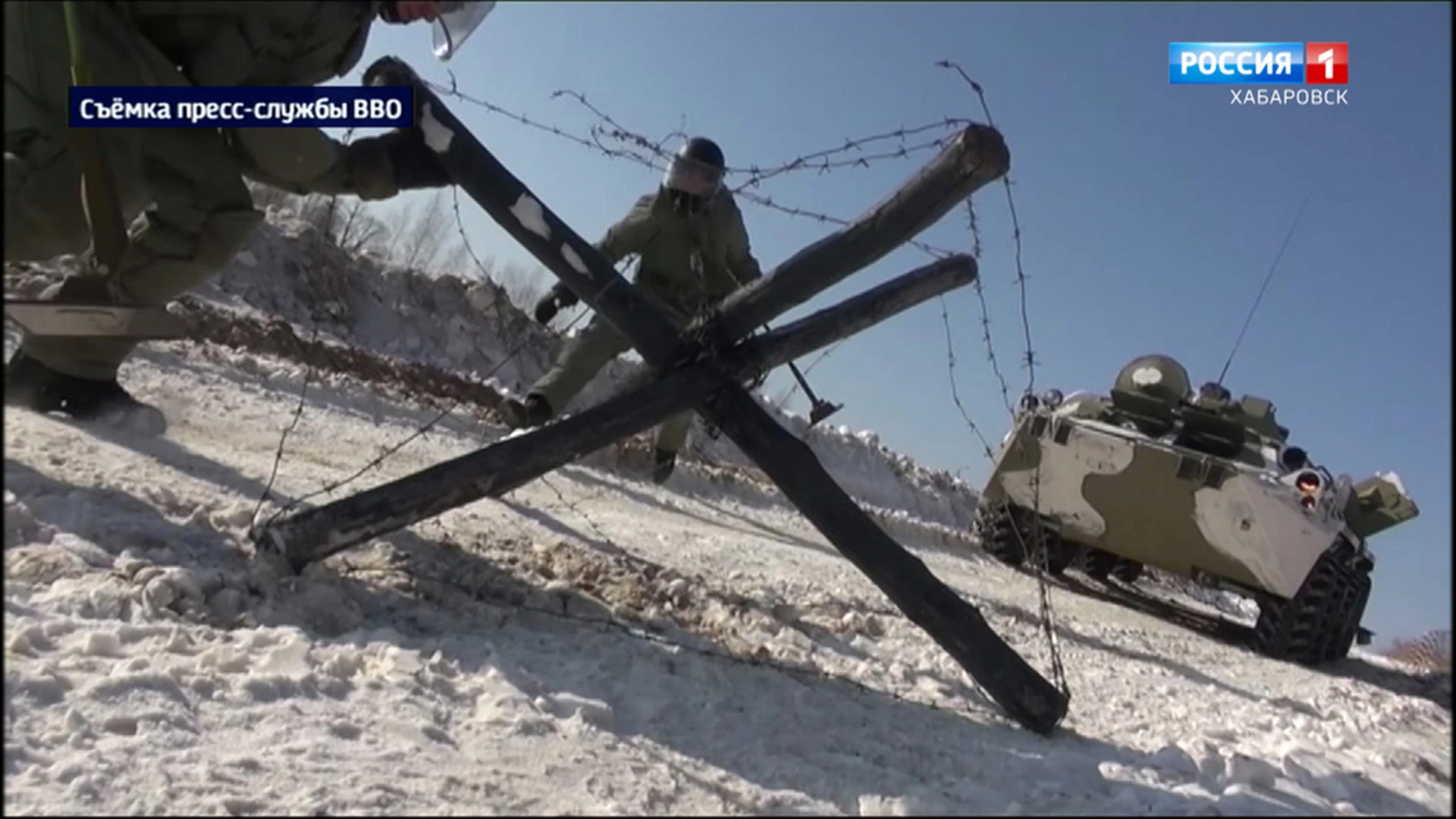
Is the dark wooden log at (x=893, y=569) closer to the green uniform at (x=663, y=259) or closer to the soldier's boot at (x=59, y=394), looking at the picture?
the soldier's boot at (x=59, y=394)

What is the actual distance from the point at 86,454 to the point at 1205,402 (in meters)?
6.69

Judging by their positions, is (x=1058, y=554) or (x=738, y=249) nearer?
(x=738, y=249)

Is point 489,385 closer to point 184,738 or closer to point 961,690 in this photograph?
point 961,690

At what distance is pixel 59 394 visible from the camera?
3949 millimetres

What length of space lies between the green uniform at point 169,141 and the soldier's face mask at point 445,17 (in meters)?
0.09

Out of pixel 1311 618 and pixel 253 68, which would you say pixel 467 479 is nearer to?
pixel 253 68

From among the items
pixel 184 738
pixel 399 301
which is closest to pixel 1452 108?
pixel 184 738

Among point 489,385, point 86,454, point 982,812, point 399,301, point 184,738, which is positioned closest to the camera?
point 184,738

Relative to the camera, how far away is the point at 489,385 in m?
9.80

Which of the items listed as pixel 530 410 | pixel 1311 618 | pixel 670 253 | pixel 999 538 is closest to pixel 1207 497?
pixel 1311 618

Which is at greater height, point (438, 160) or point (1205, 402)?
point (1205, 402)

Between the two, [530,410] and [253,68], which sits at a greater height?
[253,68]

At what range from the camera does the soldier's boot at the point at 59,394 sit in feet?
12.9

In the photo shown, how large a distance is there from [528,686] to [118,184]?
6.62 feet
